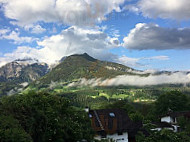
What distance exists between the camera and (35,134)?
88.0 ft

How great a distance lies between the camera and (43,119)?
90.6ft

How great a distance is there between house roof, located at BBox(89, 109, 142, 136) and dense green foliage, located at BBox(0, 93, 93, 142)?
592 inches

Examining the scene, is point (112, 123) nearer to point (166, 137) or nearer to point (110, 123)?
point (110, 123)

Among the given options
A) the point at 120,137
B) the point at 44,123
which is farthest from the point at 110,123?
the point at 44,123

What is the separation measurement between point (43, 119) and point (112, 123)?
25.4 m

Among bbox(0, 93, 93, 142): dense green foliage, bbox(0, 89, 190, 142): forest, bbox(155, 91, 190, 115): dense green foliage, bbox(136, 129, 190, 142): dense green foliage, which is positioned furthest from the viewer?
bbox(155, 91, 190, 115): dense green foliage

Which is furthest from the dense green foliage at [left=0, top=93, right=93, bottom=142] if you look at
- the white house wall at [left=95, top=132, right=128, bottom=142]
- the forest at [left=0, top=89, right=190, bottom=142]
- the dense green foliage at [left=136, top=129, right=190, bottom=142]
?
the white house wall at [left=95, top=132, right=128, bottom=142]

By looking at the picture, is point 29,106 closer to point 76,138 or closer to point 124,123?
point 76,138

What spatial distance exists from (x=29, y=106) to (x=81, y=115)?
1017 cm

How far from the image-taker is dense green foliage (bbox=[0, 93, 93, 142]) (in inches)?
1019

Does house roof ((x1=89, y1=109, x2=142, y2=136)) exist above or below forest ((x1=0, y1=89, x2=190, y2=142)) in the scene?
below

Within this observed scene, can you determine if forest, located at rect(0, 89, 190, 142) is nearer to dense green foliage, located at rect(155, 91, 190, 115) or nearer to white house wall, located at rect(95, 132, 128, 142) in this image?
white house wall, located at rect(95, 132, 128, 142)

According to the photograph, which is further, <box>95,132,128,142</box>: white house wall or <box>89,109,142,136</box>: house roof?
<box>89,109,142,136</box>: house roof

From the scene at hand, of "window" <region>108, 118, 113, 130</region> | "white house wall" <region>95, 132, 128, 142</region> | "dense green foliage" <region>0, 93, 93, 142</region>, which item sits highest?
"dense green foliage" <region>0, 93, 93, 142</region>
